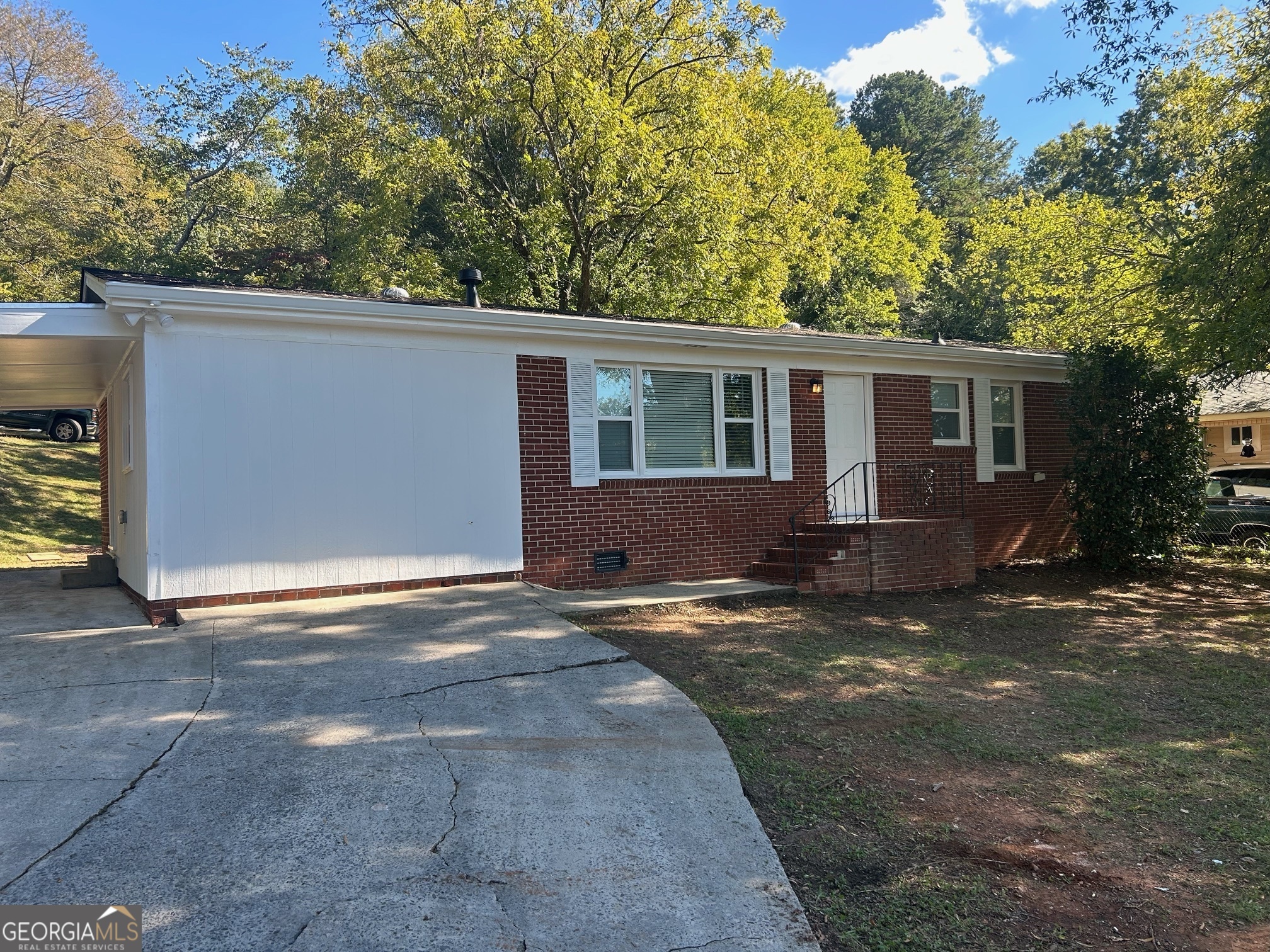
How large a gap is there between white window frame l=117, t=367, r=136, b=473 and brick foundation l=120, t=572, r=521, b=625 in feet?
4.56

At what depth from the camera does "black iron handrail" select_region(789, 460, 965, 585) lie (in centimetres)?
1138

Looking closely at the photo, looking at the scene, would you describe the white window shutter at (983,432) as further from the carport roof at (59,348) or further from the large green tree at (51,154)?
the large green tree at (51,154)

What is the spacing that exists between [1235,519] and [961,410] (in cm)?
646

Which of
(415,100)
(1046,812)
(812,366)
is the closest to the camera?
(1046,812)

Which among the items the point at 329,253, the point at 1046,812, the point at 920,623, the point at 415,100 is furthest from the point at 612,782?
the point at 329,253

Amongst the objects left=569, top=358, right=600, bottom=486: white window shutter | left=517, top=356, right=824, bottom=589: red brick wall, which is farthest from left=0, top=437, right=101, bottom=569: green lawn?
left=569, top=358, right=600, bottom=486: white window shutter

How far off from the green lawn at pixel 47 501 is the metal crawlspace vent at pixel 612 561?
945 cm

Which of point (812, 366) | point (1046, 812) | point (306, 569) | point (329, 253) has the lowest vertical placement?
point (1046, 812)

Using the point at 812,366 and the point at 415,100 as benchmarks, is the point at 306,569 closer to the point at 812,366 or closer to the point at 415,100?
the point at 812,366

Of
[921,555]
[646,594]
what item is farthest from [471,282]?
[921,555]

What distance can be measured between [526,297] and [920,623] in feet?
43.4

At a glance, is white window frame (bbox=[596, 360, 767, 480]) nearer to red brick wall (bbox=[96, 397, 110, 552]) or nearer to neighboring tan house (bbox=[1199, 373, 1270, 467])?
red brick wall (bbox=[96, 397, 110, 552])

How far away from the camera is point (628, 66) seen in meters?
18.4

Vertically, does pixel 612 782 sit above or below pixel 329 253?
below
